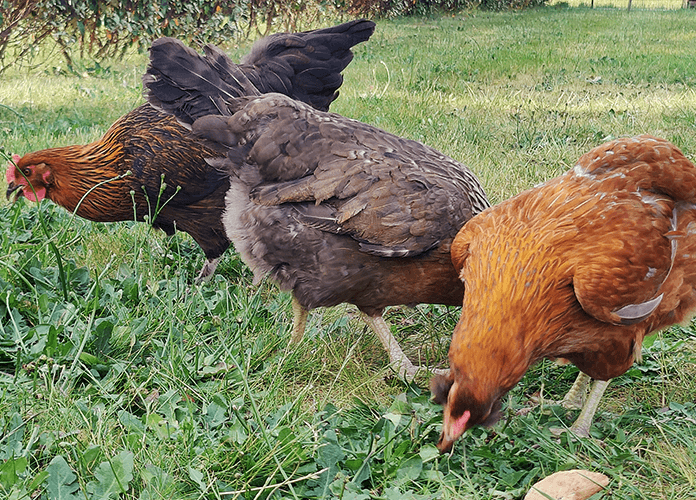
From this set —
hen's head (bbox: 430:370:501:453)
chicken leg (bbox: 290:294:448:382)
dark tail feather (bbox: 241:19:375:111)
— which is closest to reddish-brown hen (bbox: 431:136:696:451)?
hen's head (bbox: 430:370:501:453)

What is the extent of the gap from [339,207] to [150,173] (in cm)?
136

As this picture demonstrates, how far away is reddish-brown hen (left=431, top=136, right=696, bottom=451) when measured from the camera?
206 cm

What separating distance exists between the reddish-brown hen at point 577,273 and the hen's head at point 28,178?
8.30 feet

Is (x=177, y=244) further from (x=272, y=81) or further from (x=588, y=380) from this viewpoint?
(x=588, y=380)

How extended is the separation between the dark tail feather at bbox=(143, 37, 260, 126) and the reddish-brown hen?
65.8 inches

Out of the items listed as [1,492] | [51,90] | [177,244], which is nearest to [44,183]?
[177,244]

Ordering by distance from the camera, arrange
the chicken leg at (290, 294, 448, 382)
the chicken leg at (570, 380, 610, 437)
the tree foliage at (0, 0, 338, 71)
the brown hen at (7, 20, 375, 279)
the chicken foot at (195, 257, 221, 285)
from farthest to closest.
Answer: the tree foliage at (0, 0, 338, 71) < the chicken foot at (195, 257, 221, 285) < the brown hen at (7, 20, 375, 279) < the chicken leg at (290, 294, 448, 382) < the chicken leg at (570, 380, 610, 437)

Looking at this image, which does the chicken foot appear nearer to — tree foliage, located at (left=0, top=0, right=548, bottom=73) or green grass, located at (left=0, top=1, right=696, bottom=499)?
green grass, located at (left=0, top=1, right=696, bottom=499)

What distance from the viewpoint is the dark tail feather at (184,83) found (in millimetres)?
3352

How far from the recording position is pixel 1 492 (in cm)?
187

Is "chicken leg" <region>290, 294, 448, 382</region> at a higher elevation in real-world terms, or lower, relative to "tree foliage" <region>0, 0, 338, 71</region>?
lower

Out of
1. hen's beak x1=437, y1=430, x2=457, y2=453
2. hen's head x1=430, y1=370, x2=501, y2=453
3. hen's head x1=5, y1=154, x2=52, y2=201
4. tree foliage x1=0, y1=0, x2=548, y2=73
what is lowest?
hen's beak x1=437, y1=430, x2=457, y2=453

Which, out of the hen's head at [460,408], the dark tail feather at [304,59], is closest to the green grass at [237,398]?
the hen's head at [460,408]

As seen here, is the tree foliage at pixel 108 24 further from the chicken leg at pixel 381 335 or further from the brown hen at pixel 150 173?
the chicken leg at pixel 381 335
